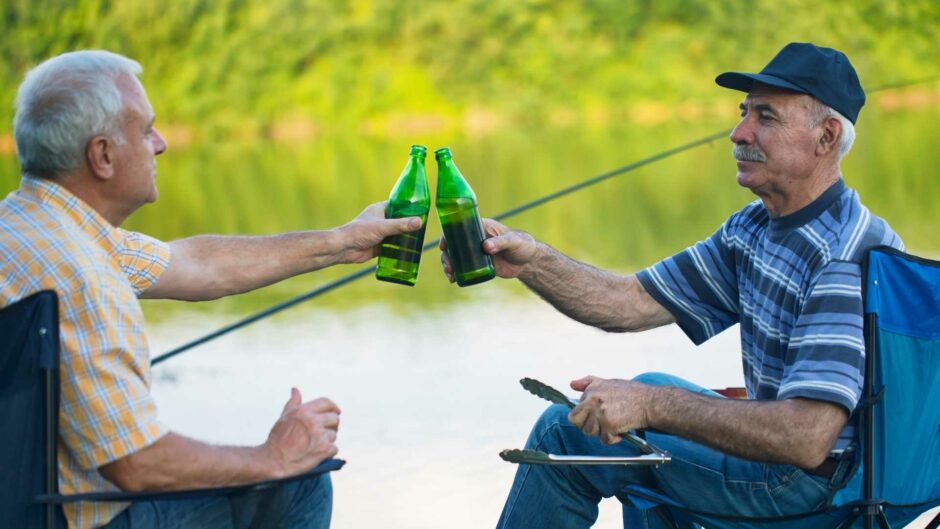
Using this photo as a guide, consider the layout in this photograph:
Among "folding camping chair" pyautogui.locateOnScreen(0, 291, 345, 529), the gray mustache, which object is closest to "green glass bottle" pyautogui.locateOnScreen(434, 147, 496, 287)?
the gray mustache

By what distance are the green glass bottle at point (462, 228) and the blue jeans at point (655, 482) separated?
0.25 meters

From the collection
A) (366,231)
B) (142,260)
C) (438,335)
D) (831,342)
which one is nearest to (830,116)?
(831,342)

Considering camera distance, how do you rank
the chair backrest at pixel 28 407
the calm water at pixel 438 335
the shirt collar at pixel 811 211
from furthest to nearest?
the calm water at pixel 438 335 < the shirt collar at pixel 811 211 < the chair backrest at pixel 28 407

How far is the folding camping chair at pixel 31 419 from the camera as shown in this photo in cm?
158

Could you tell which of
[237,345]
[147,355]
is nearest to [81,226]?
[147,355]

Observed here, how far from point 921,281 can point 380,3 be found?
47.4 ft

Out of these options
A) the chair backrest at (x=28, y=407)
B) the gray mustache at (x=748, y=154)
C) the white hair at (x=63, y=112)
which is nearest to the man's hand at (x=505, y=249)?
the gray mustache at (x=748, y=154)

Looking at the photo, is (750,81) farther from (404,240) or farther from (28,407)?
(28,407)

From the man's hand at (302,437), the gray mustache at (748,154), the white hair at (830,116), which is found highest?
the white hair at (830,116)

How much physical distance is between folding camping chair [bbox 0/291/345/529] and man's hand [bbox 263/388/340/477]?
129 millimetres

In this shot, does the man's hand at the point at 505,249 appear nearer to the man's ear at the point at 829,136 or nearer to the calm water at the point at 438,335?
the man's ear at the point at 829,136

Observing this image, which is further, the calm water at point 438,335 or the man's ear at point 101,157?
the calm water at point 438,335

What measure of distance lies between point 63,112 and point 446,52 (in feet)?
46.9

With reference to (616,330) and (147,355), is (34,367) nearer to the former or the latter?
(147,355)
